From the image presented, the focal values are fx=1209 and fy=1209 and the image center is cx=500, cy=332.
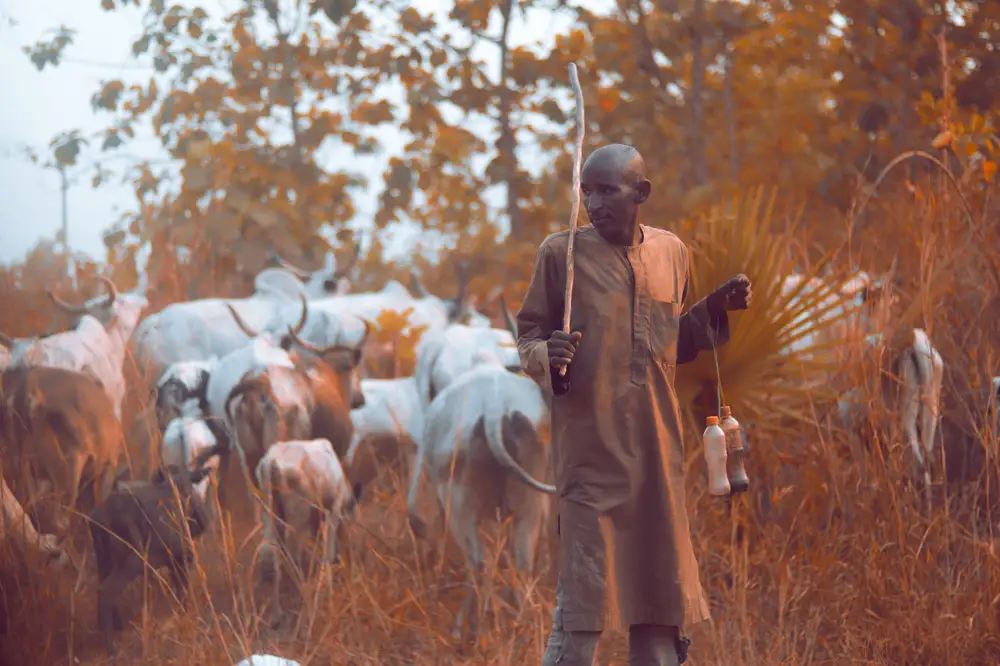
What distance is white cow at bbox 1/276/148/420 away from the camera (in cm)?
681

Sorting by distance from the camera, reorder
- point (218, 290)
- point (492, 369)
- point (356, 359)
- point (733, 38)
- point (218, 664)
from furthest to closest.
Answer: point (218, 290) < point (733, 38) < point (356, 359) < point (492, 369) < point (218, 664)

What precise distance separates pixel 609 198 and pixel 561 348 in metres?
0.49

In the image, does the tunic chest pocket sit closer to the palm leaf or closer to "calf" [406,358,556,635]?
the palm leaf

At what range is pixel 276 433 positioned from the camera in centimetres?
636

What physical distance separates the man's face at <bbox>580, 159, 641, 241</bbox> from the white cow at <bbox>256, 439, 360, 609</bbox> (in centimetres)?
265

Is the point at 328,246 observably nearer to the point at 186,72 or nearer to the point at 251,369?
the point at 186,72

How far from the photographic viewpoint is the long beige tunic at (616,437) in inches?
124

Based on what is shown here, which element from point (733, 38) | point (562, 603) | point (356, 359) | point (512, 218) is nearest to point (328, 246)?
point (512, 218)

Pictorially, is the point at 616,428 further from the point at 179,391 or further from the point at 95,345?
the point at 95,345

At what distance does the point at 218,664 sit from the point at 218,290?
7.43m

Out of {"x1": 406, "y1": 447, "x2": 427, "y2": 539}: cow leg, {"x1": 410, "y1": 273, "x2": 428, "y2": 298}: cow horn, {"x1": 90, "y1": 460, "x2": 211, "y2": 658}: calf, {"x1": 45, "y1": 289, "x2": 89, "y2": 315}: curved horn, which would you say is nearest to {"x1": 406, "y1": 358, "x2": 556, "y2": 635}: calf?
{"x1": 406, "y1": 447, "x2": 427, "y2": 539}: cow leg

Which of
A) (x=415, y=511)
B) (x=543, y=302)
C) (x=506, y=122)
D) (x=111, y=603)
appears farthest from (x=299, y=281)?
(x=543, y=302)

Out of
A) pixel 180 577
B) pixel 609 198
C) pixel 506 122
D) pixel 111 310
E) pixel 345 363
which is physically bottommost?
pixel 180 577

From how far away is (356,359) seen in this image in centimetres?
694
